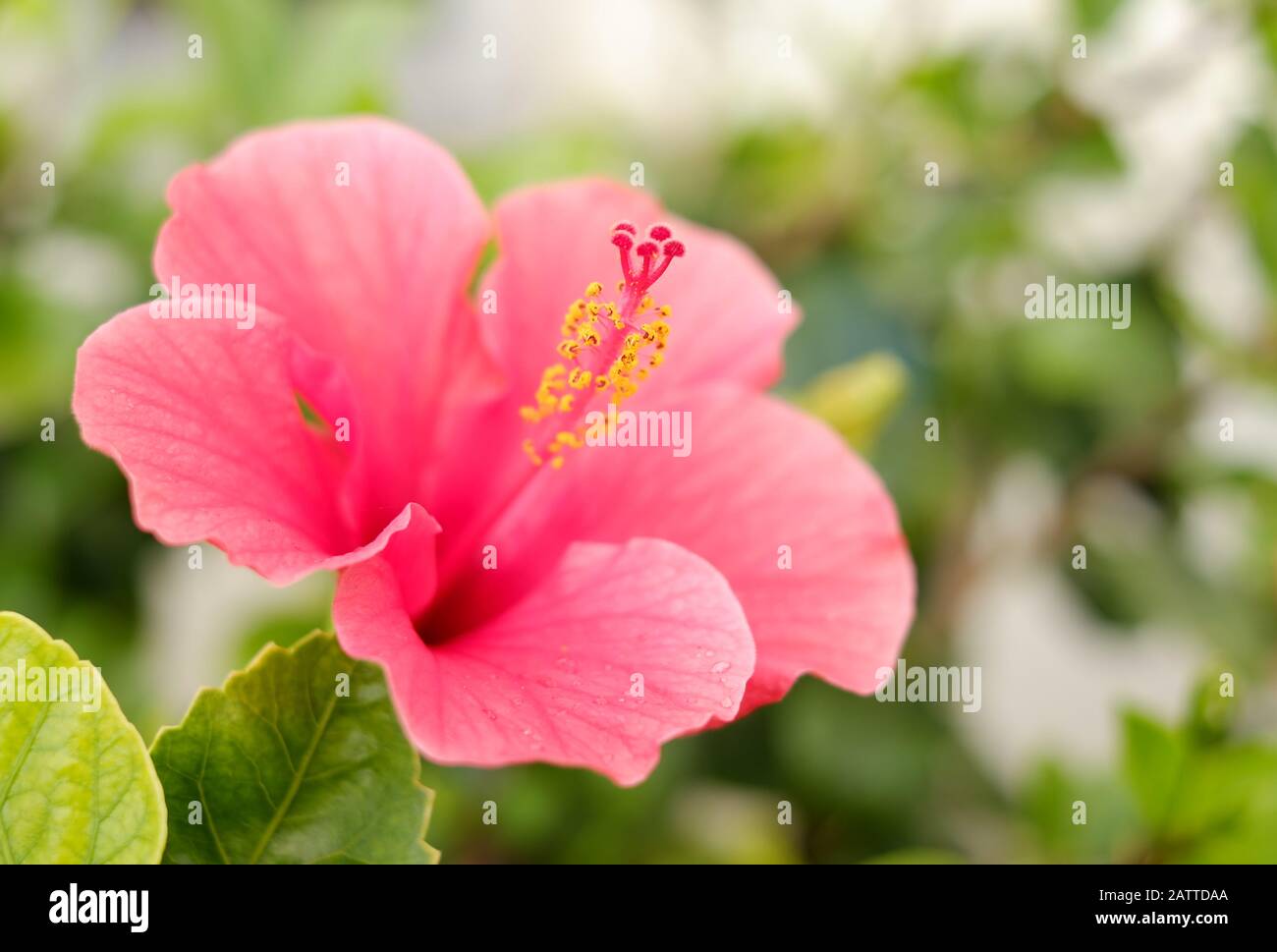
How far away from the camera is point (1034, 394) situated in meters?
1.42

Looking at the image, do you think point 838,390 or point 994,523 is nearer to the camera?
point 838,390

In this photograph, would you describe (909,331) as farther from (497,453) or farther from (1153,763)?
(497,453)

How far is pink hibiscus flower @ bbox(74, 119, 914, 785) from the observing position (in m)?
0.47

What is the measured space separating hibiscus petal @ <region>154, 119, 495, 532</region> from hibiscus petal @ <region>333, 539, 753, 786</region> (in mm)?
111

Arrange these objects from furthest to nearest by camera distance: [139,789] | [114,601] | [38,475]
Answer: [114,601]
[38,475]
[139,789]

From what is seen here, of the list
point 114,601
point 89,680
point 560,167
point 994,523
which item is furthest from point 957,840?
point 89,680

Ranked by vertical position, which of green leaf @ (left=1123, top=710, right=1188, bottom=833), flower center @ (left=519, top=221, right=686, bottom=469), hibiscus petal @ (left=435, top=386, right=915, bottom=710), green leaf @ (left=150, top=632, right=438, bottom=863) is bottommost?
green leaf @ (left=1123, top=710, right=1188, bottom=833)

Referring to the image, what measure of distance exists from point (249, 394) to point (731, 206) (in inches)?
44.4

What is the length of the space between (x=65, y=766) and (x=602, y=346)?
1.00 ft

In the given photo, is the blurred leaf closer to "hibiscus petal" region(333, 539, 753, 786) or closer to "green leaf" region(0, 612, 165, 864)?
"hibiscus petal" region(333, 539, 753, 786)

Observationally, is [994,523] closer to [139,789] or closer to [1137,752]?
[1137,752]

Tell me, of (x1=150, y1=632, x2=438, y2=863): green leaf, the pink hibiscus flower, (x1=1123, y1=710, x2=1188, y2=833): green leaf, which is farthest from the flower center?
(x1=1123, y1=710, x2=1188, y2=833): green leaf

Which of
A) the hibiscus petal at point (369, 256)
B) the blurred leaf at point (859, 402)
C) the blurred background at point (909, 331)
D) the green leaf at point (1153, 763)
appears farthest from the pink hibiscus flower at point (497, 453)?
the blurred background at point (909, 331)
